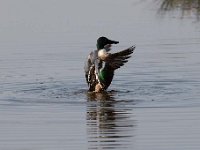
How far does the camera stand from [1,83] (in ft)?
52.5

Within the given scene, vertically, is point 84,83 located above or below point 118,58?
below

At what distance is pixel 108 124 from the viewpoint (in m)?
12.3

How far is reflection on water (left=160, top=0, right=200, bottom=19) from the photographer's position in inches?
902

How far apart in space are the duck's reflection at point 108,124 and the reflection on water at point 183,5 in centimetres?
839

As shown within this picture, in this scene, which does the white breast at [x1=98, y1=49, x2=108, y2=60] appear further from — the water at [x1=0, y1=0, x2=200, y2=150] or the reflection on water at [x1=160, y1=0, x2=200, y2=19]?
the reflection on water at [x1=160, y1=0, x2=200, y2=19]

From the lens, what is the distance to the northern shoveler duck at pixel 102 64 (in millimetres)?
14812

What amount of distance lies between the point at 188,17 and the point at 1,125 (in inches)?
432

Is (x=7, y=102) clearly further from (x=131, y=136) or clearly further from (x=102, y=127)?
(x=131, y=136)

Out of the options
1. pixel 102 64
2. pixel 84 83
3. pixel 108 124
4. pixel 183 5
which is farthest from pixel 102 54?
pixel 183 5

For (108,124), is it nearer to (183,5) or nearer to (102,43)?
(102,43)

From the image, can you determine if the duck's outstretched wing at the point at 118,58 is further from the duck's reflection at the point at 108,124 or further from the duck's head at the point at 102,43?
the duck's reflection at the point at 108,124

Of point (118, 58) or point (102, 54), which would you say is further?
point (102, 54)

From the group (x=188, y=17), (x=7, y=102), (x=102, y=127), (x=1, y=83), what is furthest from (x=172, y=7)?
(x=102, y=127)

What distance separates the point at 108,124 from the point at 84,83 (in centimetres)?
390
